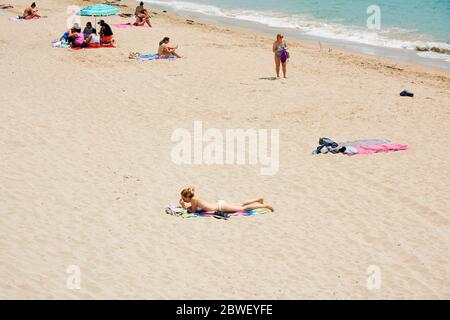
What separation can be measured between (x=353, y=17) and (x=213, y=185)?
2527 centimetres

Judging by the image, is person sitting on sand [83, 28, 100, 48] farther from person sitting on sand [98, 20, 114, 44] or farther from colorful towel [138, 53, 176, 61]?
colorful towel [138, 53, 176, 61]

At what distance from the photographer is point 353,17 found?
1309 inches

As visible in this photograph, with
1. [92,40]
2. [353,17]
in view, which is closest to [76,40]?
[92,40]

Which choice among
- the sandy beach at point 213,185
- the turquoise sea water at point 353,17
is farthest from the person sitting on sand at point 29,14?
the turquoise sea water at point 353,17

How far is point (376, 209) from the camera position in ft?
31.2

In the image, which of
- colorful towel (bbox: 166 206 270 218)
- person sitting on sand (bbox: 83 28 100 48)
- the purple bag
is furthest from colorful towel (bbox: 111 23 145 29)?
colorful towel (bbox: 166 206 270 218)

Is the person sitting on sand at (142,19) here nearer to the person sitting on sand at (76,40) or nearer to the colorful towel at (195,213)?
the person sitting on sand at (76,40)

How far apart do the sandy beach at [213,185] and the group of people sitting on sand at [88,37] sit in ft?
5.45

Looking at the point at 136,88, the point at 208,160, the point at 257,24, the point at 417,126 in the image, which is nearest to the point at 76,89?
the point at 136,88

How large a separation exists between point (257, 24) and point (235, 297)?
83.7ft

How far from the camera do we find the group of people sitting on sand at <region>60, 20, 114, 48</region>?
2097 cm

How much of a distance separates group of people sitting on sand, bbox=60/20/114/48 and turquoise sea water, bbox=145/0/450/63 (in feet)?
35.1

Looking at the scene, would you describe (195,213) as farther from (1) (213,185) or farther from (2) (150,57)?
(2) (150,57)

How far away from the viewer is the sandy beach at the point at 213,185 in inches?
291
